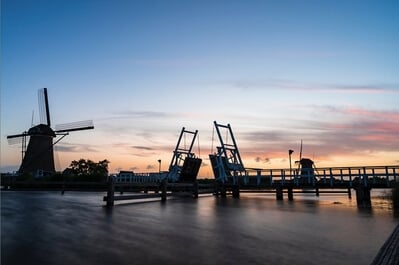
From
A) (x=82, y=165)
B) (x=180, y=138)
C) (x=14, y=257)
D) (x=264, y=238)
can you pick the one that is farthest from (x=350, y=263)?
(x=82, y=165)

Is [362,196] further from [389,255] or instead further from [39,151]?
[39,151]

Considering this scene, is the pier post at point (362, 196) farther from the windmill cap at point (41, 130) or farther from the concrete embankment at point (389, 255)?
the windmill cap at point (41, 130)

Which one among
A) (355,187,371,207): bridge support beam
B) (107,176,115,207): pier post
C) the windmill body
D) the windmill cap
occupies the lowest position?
(355,187,371,207): bridge support beam

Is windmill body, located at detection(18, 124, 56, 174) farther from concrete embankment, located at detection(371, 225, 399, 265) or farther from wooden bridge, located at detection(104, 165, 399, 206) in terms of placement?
concrete embankment, located at detection(371, 225, 399, 265)

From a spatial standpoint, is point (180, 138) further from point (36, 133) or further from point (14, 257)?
point (14, 257)

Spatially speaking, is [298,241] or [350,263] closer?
[350,263]

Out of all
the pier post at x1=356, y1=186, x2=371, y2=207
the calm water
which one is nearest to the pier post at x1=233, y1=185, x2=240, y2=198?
the pier post at x1=356, y1=186, x2=371, y2=207

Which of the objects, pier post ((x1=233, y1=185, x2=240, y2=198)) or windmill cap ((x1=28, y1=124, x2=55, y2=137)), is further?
windmill cap ((x1=28, y1=124, x2=55, y2=137))

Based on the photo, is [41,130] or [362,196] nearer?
[362,196]

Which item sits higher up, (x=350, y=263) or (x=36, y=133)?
(x=36, y=133)

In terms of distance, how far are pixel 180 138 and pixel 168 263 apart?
37180 mm

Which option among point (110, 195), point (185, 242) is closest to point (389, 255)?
point (185, 242)

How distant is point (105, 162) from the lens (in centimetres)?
9175

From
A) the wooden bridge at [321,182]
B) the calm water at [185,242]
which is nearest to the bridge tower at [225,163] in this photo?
the wooden bridge at [321,182]
